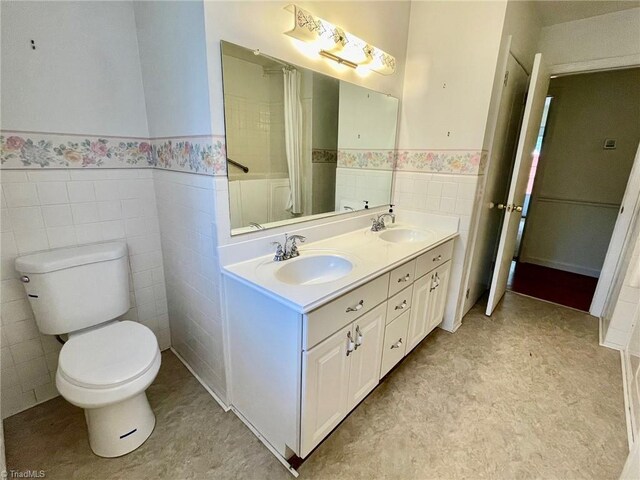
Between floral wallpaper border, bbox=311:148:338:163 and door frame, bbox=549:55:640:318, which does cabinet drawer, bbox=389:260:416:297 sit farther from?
door frame, bbox=549:55:640:318

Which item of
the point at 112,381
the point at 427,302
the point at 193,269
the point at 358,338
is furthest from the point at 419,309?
the point at 112,381

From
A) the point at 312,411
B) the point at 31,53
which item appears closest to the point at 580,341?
the point at 312,411

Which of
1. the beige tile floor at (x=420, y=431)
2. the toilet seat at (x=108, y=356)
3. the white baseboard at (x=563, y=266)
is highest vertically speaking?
the toilet seat at (x=108, y=356)

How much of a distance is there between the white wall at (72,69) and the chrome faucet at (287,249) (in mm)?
985

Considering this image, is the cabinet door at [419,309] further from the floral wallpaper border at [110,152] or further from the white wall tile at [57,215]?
the white wall tile at [57,215]

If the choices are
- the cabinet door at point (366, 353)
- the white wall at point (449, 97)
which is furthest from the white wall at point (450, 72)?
the cabinet door at point (366, 353)

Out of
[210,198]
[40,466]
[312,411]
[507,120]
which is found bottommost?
[40,466]

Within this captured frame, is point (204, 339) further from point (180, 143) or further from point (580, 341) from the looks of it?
point (580, 341)

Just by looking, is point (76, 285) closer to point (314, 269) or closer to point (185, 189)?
point (185, 189)

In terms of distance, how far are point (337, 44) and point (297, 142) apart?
1.65 ft

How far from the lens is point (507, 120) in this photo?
223 centimetres

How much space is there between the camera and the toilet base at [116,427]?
129 centimetres

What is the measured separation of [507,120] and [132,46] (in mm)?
2441

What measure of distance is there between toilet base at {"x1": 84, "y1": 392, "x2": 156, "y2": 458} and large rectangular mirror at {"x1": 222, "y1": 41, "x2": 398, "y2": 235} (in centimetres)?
93
